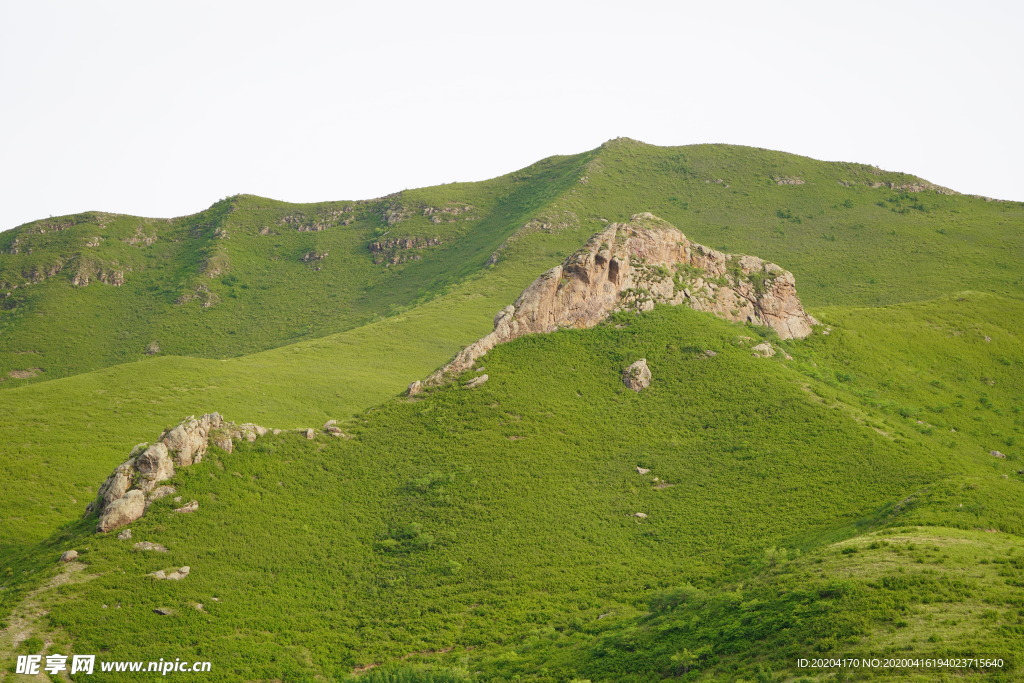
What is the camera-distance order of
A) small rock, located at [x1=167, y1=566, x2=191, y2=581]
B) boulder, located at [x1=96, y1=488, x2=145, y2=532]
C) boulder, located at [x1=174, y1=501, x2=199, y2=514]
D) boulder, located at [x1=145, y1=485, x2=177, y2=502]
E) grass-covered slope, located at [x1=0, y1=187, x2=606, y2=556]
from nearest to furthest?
small rock, located at [x1=167, y1=566, x2=191, y2=581] < boulder, located at [x1=96, y1=488, x2=145, y2=532] < boulder, located at [x1=174, y1=501, x2=199, y2=514] < boulder, located at [x1=145, y1=485, x2=177, y2=502] < grass-covered slope, located at [x1=0, y1=187, x2=606, y2=556]

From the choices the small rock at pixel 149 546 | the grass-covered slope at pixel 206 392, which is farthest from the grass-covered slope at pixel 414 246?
the small rock at pixel 149 546

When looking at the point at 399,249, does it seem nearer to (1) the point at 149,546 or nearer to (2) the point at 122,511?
(2) the point at 122,511

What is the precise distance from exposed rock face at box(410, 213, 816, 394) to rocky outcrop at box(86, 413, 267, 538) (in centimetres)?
1727

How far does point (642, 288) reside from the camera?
75688 millimetres

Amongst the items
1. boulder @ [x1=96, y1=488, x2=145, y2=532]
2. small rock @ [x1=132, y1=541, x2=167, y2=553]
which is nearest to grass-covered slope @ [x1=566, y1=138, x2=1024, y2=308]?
boulder @ [x1=96, y1=488, x2=145, y2=532]

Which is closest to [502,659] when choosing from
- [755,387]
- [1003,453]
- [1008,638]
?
[1008,638]

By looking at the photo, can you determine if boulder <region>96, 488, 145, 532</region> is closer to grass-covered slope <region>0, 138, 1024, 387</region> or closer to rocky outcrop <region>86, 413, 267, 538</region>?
rocky outcrop <region>86, 413, 267, 538</region>

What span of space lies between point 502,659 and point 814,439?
1182 inches

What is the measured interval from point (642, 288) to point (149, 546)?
46.4 metres

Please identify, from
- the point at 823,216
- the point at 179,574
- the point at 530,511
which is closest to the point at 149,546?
the point at 179,574

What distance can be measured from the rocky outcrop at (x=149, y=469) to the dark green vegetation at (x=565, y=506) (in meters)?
0.94

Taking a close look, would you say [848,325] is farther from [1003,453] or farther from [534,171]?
[534,171]

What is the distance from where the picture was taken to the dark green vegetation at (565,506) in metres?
35.9

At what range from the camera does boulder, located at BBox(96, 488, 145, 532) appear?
4747 centimetres
